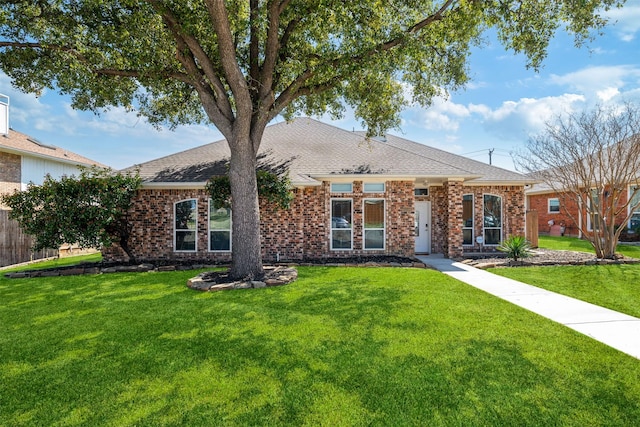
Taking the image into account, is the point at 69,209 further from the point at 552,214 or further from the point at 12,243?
the point at 552,214

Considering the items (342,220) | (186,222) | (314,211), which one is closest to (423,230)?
(342,220)

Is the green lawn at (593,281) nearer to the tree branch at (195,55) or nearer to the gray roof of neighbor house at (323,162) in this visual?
the gray roof of neighbor house at (323,162)

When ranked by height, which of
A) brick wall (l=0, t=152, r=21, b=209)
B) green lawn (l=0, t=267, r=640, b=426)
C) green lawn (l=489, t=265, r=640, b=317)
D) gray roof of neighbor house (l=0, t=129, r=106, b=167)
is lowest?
green lawn (l=0, t=267, r=640, b=426)

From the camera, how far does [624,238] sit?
16.9 meters

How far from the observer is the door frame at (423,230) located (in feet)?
44.5

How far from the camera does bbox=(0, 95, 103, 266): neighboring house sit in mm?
12320

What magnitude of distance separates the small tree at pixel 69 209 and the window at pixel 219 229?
2.81 m

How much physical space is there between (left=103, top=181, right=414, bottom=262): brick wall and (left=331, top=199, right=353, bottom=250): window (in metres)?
0.16

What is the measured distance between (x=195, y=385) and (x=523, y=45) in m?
10.2

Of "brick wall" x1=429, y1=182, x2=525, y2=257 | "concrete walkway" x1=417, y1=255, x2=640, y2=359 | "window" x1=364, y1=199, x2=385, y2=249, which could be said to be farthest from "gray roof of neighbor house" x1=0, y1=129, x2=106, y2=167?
"concrete walkway" x1=417, y1=255, x2=640, y2=359

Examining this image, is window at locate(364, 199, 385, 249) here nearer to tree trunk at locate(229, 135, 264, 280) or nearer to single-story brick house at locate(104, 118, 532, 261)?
single-story brick house at locate(104, 118, 532, 261)

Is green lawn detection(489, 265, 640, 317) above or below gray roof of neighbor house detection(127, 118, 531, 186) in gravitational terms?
below

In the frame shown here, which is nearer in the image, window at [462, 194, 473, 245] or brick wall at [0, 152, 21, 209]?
window at [462, 194, 473, 245]

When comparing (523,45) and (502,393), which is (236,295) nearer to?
(502,393)
